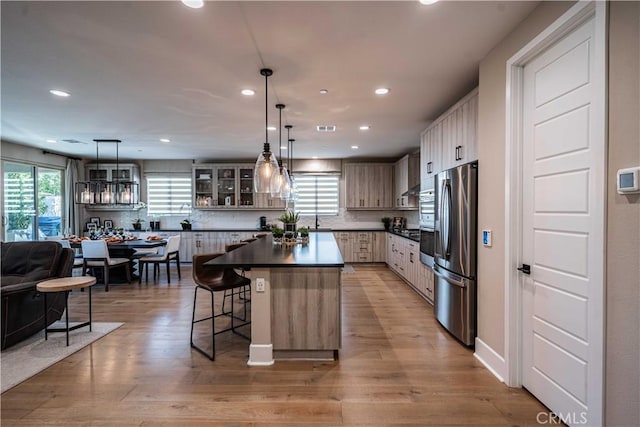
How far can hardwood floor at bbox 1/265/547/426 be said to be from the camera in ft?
6.34

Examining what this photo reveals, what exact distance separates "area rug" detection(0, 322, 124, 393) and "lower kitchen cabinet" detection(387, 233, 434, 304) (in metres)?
3.91

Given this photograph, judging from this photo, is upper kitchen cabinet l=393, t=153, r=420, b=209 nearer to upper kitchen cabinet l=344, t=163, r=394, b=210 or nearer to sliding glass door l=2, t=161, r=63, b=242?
upper kitchen cabinet l=344, t=163, r=394, b=210

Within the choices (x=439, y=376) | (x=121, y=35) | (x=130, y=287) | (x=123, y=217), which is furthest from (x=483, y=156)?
(x=123, y=217)

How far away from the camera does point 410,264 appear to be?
505 cm

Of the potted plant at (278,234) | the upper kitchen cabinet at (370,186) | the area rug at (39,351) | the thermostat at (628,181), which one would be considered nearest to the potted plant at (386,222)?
the upper kitchen cabinet at (370,186)

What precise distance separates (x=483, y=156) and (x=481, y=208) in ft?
1.49

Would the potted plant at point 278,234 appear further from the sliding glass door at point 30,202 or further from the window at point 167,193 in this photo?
the sliding glass door at point 30,202

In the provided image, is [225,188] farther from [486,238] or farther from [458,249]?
[486,238]

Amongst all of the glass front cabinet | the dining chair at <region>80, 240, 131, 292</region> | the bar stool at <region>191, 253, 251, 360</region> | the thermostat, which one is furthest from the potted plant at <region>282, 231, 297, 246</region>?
the glass front cabinet

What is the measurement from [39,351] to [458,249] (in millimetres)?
4097

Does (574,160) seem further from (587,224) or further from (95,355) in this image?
(95,355)

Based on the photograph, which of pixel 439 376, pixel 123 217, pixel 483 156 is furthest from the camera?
pixel 123 217

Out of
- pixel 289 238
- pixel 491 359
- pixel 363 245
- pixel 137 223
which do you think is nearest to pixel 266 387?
pixel 491 359

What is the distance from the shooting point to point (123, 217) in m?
7.73
